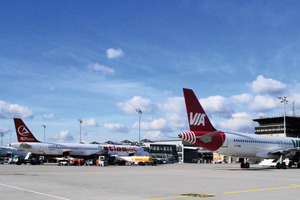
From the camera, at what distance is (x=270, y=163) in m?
44.1

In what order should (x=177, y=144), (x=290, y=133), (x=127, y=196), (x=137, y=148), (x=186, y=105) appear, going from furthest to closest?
1. (x=177, y=144)
2. (x=290, y=133)
3. (x=137, y=148)
4. (x=186, y=105)
5. (x=127, y=196)

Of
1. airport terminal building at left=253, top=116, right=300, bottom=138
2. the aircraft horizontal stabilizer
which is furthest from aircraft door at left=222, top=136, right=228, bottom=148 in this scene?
airport terminal building at left=253, top=116, right=300, bottom=138

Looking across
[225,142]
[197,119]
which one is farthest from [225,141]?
[197,119]

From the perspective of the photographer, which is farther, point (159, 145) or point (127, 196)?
point (159, 145)

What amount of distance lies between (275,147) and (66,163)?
116 ft

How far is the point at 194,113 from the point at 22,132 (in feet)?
125

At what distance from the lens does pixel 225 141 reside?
38531mm

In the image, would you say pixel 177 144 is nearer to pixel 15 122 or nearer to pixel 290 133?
pixel 290 133

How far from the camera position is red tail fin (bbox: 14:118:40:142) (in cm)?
6125

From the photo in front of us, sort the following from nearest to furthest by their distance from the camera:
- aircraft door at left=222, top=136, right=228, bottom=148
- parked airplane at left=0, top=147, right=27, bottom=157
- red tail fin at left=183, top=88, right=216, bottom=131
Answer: red tail fin at left=183, top=88, right=216, bottom=131 < aircraft door at left=222, top=136, right=228, bottom=148 < parked airplane at left=0, top=147, right=27, bottom=157

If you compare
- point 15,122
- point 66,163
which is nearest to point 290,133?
point 66,163

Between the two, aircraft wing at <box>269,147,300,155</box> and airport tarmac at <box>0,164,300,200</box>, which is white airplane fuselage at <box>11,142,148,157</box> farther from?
airport tarmac at <box>0,164,300,200</box>

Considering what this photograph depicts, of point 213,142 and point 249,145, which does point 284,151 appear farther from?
point 213,142

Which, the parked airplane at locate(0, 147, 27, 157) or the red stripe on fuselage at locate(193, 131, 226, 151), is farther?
the parked airplane at locate(0, 147, 27, 157)
